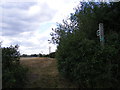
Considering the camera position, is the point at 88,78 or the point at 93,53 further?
the point at 93,53

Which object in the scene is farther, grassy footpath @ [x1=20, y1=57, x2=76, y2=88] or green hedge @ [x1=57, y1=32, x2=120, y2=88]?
grassy footpath @ [x1=20, y1=57, x2=76, y2=88]

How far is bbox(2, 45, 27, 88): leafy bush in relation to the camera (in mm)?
7051

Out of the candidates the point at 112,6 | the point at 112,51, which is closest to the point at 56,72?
the point at 112,51

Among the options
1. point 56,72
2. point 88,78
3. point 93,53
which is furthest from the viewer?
point 56,72

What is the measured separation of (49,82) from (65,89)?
84 centimetres

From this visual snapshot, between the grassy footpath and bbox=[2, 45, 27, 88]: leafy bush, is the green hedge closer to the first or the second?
the grassy footpath

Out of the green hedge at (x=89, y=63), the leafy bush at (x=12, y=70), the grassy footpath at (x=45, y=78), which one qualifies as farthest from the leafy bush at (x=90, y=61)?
the leafy bush at (x=12, y=70)

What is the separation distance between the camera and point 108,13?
35.3ft

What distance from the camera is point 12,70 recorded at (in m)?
7.44

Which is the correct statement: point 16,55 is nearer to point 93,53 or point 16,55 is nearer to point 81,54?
point 81,54

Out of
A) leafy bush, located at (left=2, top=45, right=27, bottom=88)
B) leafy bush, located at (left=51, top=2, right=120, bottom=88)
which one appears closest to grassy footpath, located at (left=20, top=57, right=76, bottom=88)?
leafy bush, located at (left=51, top=2, right=120, bottom=88)

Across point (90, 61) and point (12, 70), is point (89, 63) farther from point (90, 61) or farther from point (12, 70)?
point (12, 70)

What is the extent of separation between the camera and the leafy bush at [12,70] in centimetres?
705

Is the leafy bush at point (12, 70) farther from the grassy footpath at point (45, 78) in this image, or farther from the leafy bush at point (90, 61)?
the leafy bush at point (90, 61)
